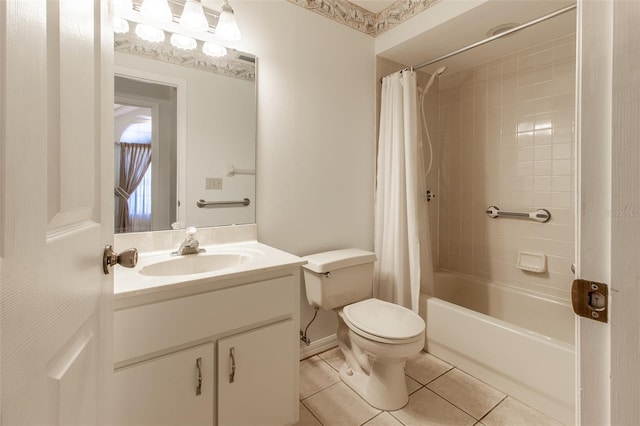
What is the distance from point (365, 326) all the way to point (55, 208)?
53.4 inches

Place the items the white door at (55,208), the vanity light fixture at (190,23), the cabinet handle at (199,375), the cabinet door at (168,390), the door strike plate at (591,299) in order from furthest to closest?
the vanity light fixture at (190,23) → the cabinet handle at (199,375) → the cabinet door at (168,390) → the door strike plate at (591,299) → the white door at (55,208)

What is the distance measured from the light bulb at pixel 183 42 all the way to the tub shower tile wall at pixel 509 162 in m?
2.11

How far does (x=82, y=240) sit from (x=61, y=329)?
0.17m

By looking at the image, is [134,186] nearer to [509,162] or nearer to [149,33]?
[149,33]

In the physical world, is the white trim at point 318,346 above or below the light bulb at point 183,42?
below

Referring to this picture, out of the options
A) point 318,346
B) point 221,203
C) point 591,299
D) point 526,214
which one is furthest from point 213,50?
point 526,214

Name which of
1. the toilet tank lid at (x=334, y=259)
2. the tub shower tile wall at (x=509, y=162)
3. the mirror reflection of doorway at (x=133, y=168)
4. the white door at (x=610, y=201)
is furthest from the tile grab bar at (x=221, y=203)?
the tub shower tile wall at (x=509, y=162)

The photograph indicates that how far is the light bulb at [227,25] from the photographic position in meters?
1.48

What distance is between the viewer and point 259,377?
Answer: 124 centimetres

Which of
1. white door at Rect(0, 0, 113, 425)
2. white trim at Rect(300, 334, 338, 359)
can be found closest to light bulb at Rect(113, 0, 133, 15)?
white door at Rect(0, 0, 113, 425)

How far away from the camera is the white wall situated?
5.78 ft

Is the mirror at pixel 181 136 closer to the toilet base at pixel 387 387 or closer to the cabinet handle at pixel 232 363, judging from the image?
the cabinet handle at pixel 232 363

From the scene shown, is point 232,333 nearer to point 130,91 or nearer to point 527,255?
point 130,91

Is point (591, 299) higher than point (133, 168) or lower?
lower
